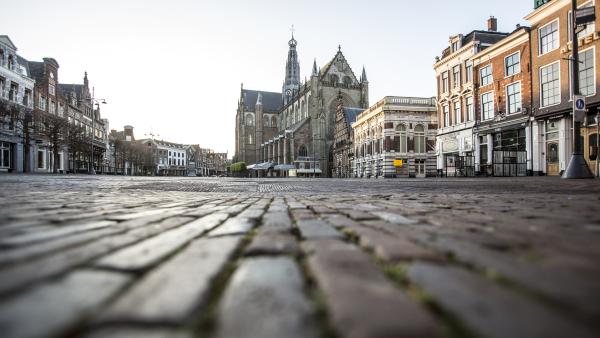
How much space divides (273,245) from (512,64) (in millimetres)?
24188

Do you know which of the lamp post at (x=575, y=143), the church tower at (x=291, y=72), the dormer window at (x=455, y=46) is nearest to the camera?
the lamp post at (x=575, y=143)

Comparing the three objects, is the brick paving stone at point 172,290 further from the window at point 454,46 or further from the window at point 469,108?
the window at point 454,46

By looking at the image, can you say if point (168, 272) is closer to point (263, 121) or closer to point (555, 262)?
point (555, 262)

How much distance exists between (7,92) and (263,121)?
46.0m

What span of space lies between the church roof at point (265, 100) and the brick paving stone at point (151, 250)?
7079 cm

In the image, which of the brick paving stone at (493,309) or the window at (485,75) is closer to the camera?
the brick paving stone at (493,309)

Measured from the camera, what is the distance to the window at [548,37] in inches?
671

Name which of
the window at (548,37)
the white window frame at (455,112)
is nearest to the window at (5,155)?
the white window frame at (455,112)

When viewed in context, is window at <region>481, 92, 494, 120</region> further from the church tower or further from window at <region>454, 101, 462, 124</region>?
the church tower

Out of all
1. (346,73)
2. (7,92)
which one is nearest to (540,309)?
(7,92)

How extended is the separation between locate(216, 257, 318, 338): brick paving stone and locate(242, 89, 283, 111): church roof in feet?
235

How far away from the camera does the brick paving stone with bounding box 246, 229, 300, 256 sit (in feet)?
4.39

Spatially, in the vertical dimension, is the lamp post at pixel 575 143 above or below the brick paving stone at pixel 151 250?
above

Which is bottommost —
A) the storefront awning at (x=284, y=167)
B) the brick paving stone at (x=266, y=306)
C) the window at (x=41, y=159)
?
the brick paving stone at (x=266, y=306)
